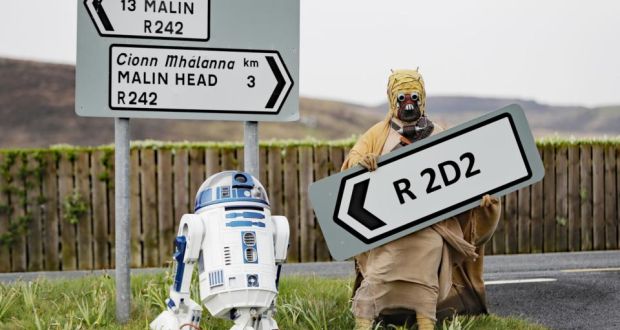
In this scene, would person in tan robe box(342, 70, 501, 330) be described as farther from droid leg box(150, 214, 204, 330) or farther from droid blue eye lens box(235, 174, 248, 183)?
droid leg box(150, 214, 204, 330)

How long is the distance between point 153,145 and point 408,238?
6509 millimetres

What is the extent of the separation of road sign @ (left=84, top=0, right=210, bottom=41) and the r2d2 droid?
153 centimetres

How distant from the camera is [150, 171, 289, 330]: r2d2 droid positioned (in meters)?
4.51

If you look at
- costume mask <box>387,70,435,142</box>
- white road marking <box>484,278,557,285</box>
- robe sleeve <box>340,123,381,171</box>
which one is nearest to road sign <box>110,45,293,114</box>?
robe sleeve <box>340,123,381,171</box>

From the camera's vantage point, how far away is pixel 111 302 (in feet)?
21.1

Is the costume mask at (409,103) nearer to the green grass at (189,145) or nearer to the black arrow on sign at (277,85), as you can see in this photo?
the black arrow on sign at (277,85)

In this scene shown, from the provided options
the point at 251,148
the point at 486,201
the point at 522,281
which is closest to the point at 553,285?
the point at 522,281

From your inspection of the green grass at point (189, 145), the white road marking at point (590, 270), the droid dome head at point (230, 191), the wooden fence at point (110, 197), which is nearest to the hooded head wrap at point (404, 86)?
the droid dome head at point (230, 191)

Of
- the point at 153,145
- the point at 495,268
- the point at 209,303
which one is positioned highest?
the point at 153,145

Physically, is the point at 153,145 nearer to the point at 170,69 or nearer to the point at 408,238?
the point at 170,69

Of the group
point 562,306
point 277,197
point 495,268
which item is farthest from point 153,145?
point 562,306

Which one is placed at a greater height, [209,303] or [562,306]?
[209,303]

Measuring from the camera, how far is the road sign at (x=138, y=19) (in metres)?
5.81

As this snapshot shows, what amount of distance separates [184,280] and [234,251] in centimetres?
49
